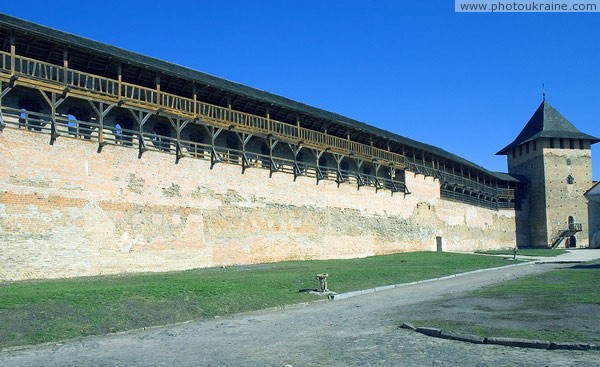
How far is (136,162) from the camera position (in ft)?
68.3

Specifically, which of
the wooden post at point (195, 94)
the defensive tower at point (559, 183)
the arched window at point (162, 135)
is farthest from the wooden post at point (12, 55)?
the defensive tower at point (559, 183)

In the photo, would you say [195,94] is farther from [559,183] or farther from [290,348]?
[559,183]

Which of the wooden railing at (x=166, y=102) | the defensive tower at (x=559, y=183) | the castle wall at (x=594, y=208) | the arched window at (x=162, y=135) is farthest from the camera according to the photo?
the defensive tower at (x=559, y=183)

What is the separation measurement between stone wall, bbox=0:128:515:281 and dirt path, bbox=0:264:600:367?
997cm

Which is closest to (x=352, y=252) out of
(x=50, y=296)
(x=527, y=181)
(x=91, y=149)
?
(x=91, y=149)

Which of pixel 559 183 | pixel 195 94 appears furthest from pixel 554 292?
pixel 559 183

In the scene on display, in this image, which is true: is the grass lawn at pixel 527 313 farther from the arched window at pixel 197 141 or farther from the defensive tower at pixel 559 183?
the defensive tower at pixel 559 183

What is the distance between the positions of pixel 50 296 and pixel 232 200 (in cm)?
1441

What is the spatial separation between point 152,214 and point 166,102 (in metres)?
5.39

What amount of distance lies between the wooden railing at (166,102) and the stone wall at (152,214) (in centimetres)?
210

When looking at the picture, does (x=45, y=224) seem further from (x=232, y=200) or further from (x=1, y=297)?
(x=232, y=200)

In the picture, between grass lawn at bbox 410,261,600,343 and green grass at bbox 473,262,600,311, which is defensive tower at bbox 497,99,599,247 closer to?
green grass at bbox 473,262,600,311

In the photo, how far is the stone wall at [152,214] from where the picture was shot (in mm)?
17141

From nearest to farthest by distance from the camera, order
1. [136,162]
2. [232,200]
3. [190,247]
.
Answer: [136,162], [190,247], [232,200]
